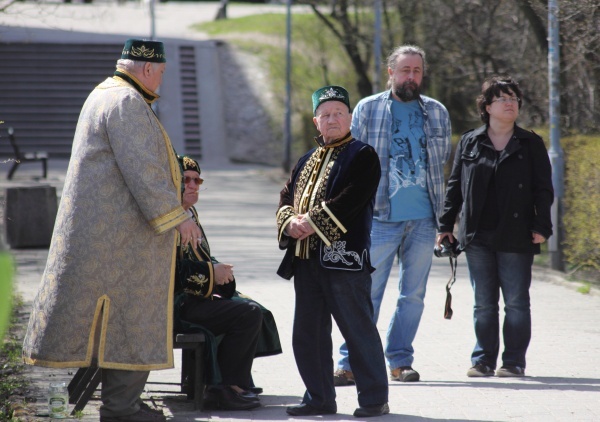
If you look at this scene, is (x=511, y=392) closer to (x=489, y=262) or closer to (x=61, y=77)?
(x=489, y=262)

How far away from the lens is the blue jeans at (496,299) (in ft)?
22.0

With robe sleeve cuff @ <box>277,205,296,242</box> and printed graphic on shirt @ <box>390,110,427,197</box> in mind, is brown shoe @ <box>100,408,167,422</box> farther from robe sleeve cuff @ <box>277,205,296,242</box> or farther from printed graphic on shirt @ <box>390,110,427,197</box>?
printed graphic on shirt @ <box>390,110,427,197</box>

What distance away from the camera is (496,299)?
6820mm

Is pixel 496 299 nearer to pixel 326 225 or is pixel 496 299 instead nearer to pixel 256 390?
pixel 256 390

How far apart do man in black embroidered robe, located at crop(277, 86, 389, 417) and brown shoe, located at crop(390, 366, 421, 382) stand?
980 millimetres

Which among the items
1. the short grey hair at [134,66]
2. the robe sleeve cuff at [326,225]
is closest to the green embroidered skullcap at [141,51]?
the short grey hair at [134,66]

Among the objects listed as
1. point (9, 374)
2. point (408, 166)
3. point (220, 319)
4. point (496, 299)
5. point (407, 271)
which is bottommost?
point (9, 374)

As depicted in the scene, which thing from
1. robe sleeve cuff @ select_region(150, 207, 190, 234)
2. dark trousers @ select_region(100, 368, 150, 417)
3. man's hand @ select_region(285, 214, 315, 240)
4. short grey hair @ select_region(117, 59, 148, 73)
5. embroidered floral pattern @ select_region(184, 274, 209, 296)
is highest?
short grey hair @ select_region(117, 59, 148, 73)

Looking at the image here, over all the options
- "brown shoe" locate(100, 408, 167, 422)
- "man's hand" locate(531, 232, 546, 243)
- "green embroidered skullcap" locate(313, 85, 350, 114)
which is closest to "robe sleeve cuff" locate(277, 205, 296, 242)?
"green embroidered skullcap" locate(313, 85, 350, 114)

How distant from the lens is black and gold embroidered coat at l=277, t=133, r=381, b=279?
5442 millimetres

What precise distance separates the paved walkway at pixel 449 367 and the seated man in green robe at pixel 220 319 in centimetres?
16

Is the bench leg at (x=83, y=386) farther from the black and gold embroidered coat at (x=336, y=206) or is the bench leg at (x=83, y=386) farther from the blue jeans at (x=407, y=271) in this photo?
the blue jeans at (x=407, y=271)

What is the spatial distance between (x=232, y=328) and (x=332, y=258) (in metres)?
0.75

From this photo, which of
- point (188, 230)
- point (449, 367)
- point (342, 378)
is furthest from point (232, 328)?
point (449, 367)
